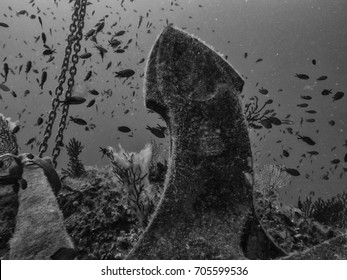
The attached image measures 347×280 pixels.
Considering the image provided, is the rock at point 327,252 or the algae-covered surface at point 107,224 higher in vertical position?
the rock at point 327,252

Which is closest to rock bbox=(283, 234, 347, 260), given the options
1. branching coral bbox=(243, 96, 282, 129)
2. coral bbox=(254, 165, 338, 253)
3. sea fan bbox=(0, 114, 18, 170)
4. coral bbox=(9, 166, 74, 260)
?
coral bbox=(254, 165, 338, 253)

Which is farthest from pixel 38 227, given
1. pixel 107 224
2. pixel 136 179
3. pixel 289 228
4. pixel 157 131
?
pixel 289 228

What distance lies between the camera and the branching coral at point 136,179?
399cm

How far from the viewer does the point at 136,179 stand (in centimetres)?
422

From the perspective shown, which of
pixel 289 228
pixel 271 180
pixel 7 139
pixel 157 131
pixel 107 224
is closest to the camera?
pixel 107 224

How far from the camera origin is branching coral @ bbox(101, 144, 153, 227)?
399 cm

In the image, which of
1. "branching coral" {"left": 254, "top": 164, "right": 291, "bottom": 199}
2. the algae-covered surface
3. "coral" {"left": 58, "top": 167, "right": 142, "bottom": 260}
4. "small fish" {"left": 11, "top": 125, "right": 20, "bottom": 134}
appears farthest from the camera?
"branching coral" {"left": 254, "top": 164, "right": 291, "bottom": 199}

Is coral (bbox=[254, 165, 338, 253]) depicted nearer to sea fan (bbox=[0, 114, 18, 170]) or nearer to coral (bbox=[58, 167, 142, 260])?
coral (bbox=[58, 167, 142, 260])

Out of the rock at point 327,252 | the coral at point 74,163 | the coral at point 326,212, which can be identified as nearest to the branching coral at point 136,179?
the rock at point 327,252

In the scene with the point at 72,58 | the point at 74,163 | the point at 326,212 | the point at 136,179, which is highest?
the point at 72,58

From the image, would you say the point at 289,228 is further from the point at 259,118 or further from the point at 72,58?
the point at 72,58

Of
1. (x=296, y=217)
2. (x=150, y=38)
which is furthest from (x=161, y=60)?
(x=150, y=38)

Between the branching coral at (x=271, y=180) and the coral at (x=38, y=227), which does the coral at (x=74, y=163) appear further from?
the branching coral at (x=271, y=180)

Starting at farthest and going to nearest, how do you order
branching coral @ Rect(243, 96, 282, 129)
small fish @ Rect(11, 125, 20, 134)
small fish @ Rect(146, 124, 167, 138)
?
branching coral @ Rect(243, 96, 282, 129), small fish @ Rect(146, 124, 167, 138), small fish @ Rect(11, 125, 20, 134)
